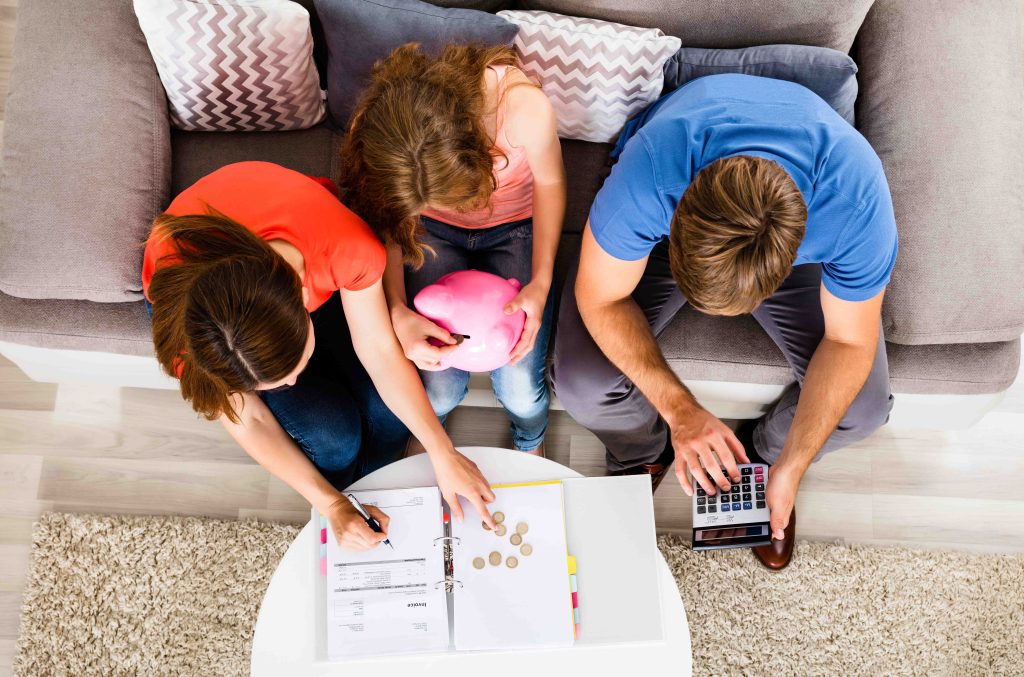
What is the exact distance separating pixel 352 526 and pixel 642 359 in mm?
607

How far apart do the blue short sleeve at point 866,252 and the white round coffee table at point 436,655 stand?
59 cm

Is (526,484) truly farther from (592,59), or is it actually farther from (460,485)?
(592,59)

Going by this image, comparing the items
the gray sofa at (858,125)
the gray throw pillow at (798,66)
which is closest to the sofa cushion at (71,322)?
the gray sofa at (858,125)

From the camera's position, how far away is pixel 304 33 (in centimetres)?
146

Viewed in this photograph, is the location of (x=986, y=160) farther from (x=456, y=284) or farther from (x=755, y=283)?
(x=456, y=284)

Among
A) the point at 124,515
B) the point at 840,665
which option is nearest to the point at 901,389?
the point at 840,665

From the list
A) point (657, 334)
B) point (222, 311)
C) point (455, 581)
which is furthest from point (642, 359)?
point (222, 311)

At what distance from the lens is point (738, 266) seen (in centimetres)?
99

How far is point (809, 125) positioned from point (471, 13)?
68 cm

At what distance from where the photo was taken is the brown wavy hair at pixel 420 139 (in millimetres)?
1065

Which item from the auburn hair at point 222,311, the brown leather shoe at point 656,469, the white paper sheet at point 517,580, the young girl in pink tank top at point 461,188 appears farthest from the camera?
the brown leather shoe at point 656,469

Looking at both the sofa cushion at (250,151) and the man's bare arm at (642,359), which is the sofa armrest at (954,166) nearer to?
the man's bare arm at (642,359)

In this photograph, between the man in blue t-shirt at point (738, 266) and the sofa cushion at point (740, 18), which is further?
the sofa cushion at point (740, 18)

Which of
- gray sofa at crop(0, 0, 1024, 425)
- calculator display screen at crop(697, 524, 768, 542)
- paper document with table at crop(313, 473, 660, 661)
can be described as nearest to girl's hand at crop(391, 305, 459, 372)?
paper document with table at crop(313, 473, 660, 661)
